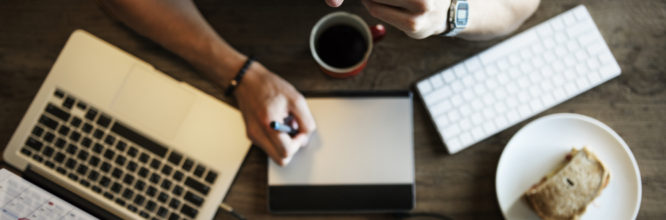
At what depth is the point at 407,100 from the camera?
→ 33.1 inches

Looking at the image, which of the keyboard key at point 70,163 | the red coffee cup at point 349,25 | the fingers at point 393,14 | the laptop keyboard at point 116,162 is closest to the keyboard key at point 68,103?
the laptop keyboard at point 116,162

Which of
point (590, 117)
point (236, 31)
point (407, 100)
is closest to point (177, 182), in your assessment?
point (236, 31)

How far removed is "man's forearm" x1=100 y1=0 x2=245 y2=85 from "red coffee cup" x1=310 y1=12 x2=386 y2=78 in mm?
177

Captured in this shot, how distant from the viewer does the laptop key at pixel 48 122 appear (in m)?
0.85

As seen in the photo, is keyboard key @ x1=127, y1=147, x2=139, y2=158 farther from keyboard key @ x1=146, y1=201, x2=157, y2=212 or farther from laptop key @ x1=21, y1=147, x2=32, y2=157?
laptop key @ x1=21, y1=147, x2=32, y2=157

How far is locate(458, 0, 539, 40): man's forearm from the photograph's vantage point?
2.61 feet

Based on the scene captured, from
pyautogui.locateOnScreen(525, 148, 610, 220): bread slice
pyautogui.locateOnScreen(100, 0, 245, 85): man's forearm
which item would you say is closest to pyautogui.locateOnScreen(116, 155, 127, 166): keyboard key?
pyautogui.locateOnScreen(100, 0, 245, 85): man's forearm

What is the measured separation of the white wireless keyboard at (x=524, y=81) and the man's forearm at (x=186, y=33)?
38cm

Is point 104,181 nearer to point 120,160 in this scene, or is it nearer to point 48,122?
point 120,160

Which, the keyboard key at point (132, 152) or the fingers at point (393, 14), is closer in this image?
the fingers at point (393, 14)

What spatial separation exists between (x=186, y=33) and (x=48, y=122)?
0.31 m

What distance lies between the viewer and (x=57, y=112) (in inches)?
33.7

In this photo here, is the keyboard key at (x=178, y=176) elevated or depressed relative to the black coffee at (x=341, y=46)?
depressed

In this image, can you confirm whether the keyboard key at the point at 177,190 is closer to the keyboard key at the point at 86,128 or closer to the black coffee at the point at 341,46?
the keyboard key at the point at 86,128
